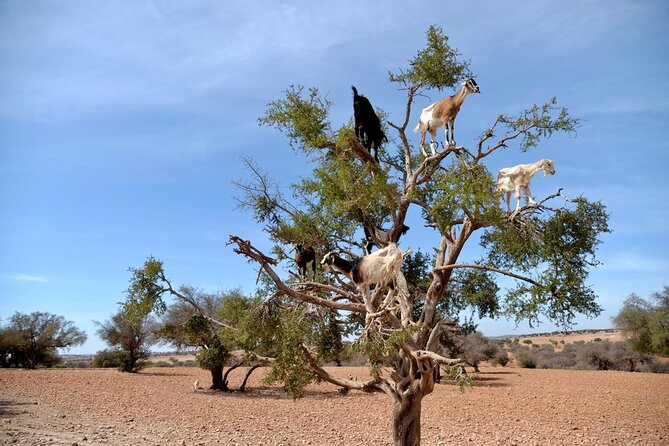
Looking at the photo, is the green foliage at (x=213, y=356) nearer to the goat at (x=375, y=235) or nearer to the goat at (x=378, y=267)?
the goat at (x=375, y=235)

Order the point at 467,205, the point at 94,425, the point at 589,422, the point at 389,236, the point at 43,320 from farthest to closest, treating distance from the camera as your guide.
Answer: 1. the point at 43,320
2. the point at 589,422
3. the point at 94,425
4. the point at 389,236
5. the point at 467,205

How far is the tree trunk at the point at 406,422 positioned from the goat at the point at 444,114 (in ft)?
12.8

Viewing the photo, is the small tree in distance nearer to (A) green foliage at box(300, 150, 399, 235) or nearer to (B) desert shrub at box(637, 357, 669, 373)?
(A) green foliage at box(300, 150, 399, 235)

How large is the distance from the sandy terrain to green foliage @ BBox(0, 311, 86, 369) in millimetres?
9069

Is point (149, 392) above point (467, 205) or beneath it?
beneath

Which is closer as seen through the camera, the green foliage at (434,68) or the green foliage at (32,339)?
the green foliage at (434,68)

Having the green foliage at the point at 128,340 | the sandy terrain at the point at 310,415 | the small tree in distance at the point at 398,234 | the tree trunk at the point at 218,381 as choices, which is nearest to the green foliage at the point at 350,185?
the small tree in distance at the point at 398,234

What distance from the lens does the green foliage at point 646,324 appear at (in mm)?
28781

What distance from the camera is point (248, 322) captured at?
22.6 feet

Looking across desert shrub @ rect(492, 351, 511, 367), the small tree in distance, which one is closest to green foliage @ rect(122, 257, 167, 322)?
the small tree in distance

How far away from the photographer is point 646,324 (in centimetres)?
2978

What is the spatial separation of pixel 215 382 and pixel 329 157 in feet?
53.7

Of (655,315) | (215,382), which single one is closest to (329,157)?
(215,382)

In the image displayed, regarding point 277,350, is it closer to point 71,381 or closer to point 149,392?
point 149,392
